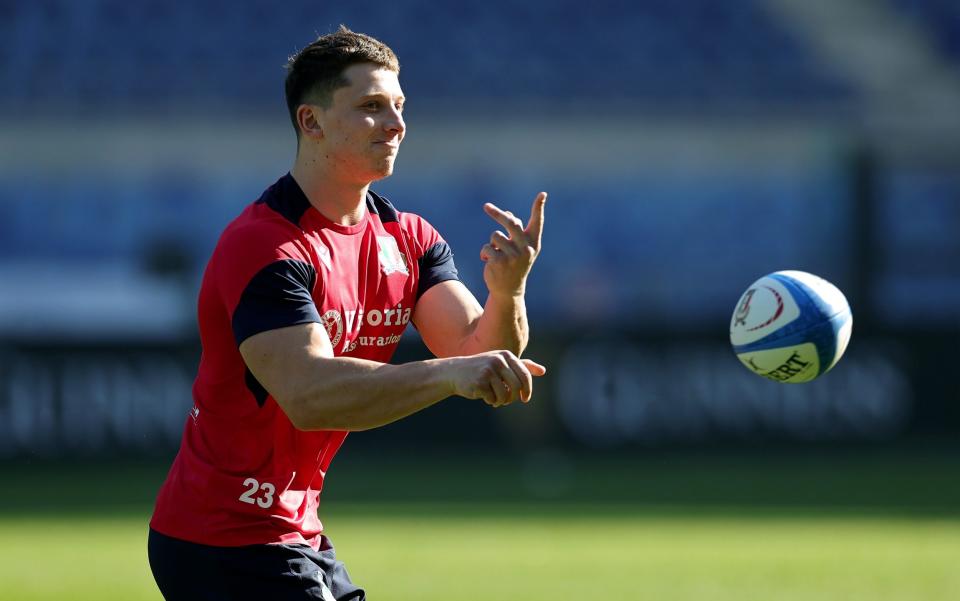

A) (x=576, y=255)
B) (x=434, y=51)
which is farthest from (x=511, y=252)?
A: (x=434, y=51)

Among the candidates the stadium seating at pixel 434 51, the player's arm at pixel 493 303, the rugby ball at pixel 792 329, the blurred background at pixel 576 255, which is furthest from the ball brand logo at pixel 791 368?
the stadium seating at pixel 434 51

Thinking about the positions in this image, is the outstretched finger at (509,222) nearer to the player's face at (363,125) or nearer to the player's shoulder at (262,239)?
the player's face at (363,125)

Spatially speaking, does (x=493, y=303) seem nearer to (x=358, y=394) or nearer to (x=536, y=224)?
(x=536, y=224)

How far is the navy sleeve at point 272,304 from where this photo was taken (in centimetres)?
444

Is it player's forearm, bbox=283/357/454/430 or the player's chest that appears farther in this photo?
the player's chest

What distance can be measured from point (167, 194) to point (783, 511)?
12251 mm

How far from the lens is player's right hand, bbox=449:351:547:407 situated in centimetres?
409

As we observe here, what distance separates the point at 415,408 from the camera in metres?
4.27

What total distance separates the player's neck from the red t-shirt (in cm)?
3

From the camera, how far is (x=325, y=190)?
16.2ft

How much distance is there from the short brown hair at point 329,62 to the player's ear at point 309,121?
1.1 inches

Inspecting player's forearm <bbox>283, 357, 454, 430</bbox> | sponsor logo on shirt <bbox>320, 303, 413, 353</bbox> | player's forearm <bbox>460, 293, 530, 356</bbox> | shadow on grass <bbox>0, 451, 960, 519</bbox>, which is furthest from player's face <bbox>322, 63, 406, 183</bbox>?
shadow on grass <bbox>0, 451, 960, 519</bbox>

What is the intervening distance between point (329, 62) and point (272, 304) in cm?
93

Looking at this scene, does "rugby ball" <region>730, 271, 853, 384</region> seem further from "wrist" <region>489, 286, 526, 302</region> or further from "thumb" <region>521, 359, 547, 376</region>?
"thumb" <region>521, 359, 547, 376</region>
